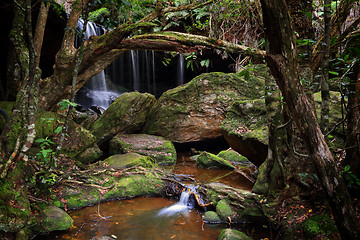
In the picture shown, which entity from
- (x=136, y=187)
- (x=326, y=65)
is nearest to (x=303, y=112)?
(x=326, y=65)

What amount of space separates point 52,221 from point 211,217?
2.38 m

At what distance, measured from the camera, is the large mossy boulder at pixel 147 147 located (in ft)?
24.3

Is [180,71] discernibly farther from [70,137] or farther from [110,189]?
[110,189]

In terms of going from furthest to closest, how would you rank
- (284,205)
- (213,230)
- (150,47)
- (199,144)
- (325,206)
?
(199,144)
(150,47)
(213,230)
(284,205)
(325,206)

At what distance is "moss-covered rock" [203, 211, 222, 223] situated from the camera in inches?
155

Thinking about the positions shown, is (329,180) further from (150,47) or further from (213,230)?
(150,47)

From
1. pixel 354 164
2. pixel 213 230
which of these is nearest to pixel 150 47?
pixel 213 230

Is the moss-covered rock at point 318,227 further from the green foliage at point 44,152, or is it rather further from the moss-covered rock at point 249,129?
the green foliage at point 44,152

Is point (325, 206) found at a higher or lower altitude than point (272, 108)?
lower

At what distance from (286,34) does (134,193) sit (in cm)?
406

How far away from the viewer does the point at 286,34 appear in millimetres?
1963

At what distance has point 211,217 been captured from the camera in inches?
157

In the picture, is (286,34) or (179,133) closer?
(286,34)

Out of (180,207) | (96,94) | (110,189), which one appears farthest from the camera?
(96,94)
